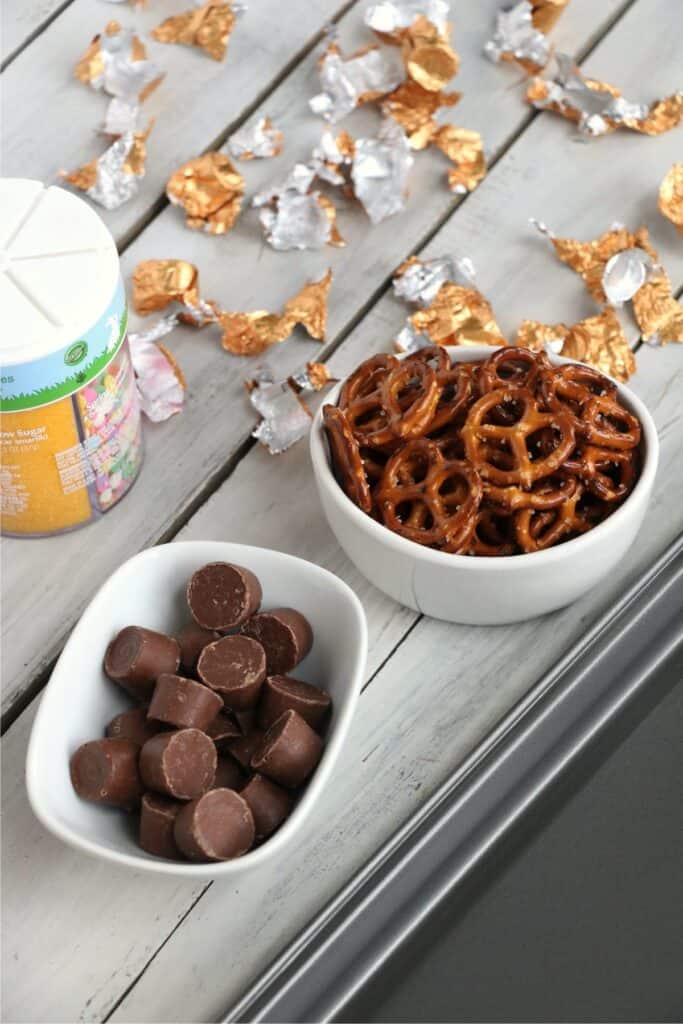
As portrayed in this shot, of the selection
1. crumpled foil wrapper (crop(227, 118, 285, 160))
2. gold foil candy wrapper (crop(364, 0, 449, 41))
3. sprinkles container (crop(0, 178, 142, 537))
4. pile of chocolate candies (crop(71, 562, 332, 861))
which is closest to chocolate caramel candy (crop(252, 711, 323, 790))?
pile of chocolate candies (crop(71, 562, 332, 861))

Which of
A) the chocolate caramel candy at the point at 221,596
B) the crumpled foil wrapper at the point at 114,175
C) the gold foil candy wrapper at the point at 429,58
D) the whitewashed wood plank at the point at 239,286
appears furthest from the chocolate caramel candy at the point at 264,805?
the gold foil candy wrapper at the point at 429,58

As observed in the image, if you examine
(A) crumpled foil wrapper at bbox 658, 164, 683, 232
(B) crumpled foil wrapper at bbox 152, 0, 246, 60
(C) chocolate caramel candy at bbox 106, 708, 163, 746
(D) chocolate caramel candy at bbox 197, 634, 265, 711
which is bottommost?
(C) chocolate caramel candy at bbox 106, 708, 163, 746

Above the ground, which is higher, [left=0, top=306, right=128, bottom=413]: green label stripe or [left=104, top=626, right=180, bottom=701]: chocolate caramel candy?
[left=0, top=306, right=128, bottom=413]: green label stripe

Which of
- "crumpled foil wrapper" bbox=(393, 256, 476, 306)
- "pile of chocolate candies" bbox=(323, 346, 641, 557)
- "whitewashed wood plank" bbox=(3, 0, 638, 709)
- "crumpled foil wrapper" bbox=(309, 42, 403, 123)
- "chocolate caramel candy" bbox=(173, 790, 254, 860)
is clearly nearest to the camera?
"chocolate caramel candy" bbox=(173, 790, 254, 860)

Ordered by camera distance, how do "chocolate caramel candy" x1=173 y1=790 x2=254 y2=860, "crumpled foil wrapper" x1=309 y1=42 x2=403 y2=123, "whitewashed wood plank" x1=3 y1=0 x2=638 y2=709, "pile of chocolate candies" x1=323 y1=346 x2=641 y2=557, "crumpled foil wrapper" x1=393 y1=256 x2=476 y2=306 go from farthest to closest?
"crumpled foil wrapper" x1=309 y1=42 x2=403 y2=123 → "crumpled foil wrapper" x1=393 y1=256 x2=476 y2=306 → "whitewashed wood plank" x1=3 y1=0 x2=638 y2=709 → "pile of chocolate candies" x1=323 y1=346 x2=641 y2=557 → "chocolate caramel candy" x1=173 y1=790 x2=254 y2=860

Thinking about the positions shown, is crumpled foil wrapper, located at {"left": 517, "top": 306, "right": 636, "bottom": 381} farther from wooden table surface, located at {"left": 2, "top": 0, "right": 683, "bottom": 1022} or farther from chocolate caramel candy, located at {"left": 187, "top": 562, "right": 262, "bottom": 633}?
chocolate caramel candy, located at {"left": 187, "top": 562, "right": 262, "bottom": 633}

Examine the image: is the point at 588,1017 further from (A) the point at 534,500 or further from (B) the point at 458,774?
(A) the point at 534,500

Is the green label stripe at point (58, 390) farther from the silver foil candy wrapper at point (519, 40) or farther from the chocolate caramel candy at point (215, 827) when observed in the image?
the silver foil candy wrapper at point (519, 40)
